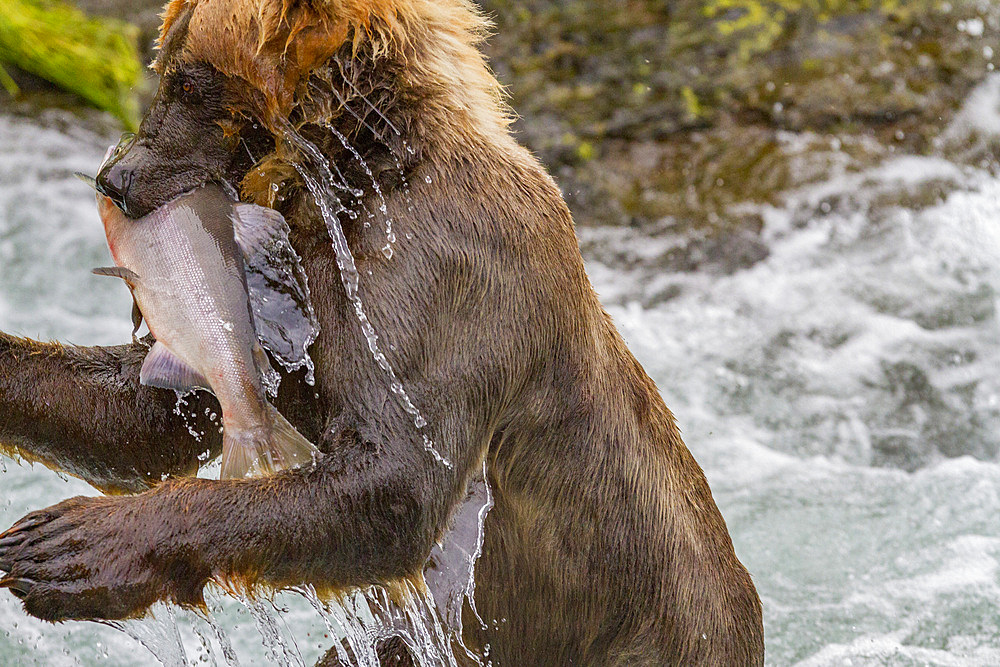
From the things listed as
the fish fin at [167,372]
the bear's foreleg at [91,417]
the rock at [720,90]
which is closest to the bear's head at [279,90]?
the fish fin at [167,372]

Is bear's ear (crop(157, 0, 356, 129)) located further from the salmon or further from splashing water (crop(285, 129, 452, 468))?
the salmon

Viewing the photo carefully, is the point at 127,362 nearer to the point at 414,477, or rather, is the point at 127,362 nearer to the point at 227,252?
the point at 227,252

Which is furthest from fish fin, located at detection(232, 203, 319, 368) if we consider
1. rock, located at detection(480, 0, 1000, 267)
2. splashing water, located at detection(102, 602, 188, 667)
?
rock, located at detection(480, 0, 1000, 267)

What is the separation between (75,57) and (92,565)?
5934mm

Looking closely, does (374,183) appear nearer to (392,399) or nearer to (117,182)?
(392,399)

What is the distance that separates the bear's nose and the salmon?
3cm

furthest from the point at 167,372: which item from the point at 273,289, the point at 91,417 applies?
the point at 91,417

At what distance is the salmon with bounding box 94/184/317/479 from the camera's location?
2.78 m

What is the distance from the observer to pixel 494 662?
128 inches

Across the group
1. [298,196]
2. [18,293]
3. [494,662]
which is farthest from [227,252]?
[18,293]

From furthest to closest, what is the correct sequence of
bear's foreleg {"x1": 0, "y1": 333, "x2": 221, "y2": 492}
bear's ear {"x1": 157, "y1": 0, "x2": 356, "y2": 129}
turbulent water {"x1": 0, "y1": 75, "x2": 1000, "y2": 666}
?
turbulent water {"x1": 0, "y1": 75, "x2": 1000, "y2": 666}, bear's foreleg {"x1": 0, "y1": 333, "x2": 221, "y2": 492}, bear's ear {"x1": 157, "y1": 0, "x2": 356, "y2": 129}

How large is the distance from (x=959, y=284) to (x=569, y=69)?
2.87 m

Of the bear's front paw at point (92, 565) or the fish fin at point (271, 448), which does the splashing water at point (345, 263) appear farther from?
the bear's front paw at point (92, 565)

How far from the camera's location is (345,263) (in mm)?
2807
